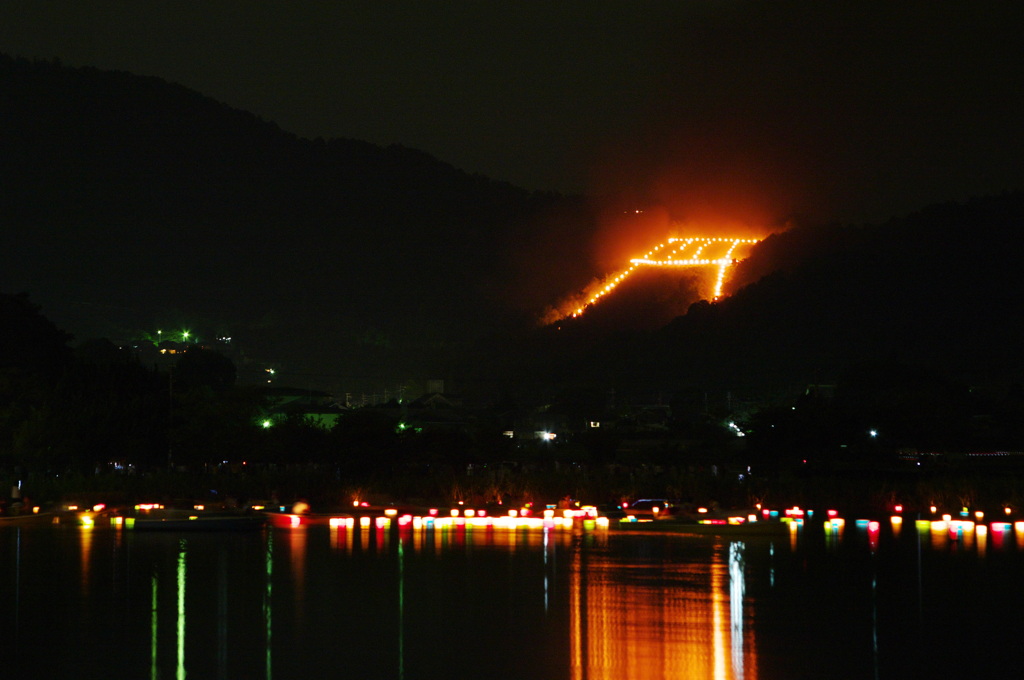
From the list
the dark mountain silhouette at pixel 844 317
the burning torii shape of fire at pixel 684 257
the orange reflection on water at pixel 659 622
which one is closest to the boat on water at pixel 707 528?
the orange reflection on water at pixel 659 622

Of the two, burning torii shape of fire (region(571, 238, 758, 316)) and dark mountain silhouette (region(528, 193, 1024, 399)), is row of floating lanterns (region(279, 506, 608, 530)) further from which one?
burning torii shape of fire (region(571, 238, 758, 316))

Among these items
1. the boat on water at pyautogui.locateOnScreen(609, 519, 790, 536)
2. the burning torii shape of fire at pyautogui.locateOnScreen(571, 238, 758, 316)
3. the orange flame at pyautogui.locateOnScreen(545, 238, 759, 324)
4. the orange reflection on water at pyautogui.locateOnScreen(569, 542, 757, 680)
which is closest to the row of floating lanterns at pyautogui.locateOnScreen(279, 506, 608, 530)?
the boat on water at pyautogui.locateOnScreen(609, 519, 790, 536)

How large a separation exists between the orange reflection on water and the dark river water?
0.14 ft

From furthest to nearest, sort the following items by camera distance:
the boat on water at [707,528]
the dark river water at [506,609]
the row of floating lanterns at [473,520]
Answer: the row of floating lanterns at [473,520] → the boat on water at [707,528] → the dark river water at [506,609]

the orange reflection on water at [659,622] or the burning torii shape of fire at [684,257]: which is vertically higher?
the burning torii shape of fire at [684,257]

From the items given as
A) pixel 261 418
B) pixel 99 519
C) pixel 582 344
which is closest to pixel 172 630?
pixel 99 519

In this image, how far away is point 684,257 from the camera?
164m

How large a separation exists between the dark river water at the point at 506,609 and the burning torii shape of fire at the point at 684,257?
131 m

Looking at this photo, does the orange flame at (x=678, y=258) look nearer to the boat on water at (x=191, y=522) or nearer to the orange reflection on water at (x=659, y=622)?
the boat on water at (x=191, y=522)

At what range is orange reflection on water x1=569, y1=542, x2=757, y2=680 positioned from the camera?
12.8 metres

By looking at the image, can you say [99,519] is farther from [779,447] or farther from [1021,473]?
[1021,473]

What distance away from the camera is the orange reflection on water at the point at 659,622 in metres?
12.8

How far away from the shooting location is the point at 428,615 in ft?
53.5

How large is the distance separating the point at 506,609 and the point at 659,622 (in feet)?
7.97
